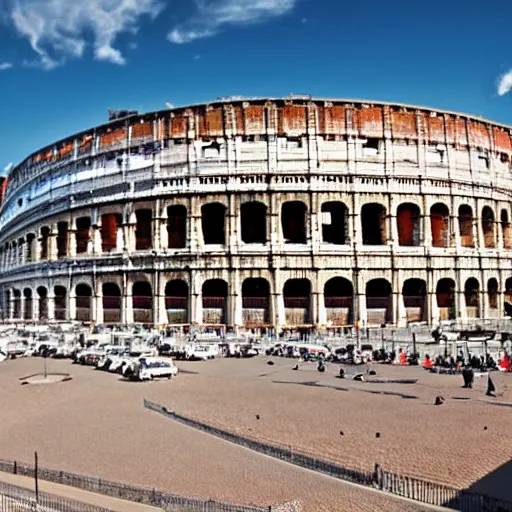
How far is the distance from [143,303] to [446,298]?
1978 cm

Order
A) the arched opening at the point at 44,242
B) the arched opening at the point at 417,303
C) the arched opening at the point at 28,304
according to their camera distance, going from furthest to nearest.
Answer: the arched opening at the point at 28,304 → the arched opening at the point at 44,242 → the arched opening at the point at 417,303

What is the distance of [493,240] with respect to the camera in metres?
37.6

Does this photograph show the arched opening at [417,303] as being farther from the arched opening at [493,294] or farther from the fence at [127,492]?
the fence at [127,492]

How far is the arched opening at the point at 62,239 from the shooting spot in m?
40.4

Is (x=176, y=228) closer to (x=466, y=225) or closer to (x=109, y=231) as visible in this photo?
(x=109, y=231)

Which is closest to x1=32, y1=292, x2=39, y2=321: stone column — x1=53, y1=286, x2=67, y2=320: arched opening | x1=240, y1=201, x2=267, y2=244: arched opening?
x1=53, y1=286, x2=67, y2=320: arched opening

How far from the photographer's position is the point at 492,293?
123 ft

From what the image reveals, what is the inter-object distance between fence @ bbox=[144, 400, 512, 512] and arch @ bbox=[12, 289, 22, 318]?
39117 mm

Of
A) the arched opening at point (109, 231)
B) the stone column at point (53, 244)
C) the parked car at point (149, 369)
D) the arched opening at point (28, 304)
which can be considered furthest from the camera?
the arched opening at point (28, 304)

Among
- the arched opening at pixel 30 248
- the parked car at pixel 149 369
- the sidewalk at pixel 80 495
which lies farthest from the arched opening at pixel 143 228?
the sidewalk at pixel 80 495

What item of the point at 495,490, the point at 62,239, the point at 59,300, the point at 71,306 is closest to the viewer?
the point at 495,490

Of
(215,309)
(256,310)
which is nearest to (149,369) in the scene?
(215,309)

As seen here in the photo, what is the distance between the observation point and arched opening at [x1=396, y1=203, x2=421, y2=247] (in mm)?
34875

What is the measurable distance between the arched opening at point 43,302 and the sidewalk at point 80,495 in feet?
107
